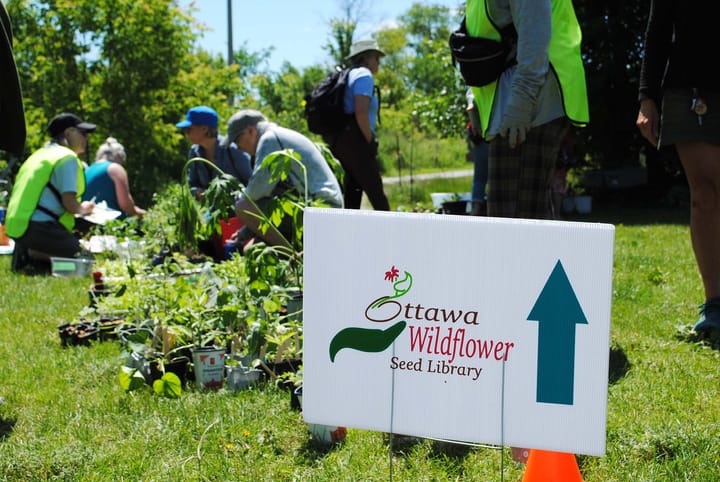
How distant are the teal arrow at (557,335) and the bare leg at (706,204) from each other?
2019 millimetres

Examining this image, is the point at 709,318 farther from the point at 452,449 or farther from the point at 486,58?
the point at 452,449

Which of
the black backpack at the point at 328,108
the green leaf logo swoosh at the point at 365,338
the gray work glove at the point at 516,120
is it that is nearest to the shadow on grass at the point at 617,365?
Answer: the gray work glove at the point at 516,120

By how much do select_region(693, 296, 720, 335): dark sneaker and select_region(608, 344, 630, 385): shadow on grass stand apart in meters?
0.37

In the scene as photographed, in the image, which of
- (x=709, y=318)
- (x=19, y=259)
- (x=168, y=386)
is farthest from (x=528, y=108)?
(x=19, y=259)

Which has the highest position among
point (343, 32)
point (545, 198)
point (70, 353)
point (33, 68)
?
point (343, 32)

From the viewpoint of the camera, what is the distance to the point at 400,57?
207 feet

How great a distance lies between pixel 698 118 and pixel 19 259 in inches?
210

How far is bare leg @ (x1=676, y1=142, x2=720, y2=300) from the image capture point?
3.26m

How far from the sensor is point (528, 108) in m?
3.10

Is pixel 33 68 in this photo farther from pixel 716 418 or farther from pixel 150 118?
pixel 716 418

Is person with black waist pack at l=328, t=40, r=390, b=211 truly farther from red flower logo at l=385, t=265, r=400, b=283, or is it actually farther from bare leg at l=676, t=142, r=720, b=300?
red flower logo at l=385, t=265, r=400, b=283

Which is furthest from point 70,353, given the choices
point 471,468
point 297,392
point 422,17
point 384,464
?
point 422,17

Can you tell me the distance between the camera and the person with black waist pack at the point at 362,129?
5844 mm

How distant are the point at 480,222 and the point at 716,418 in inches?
53.2
